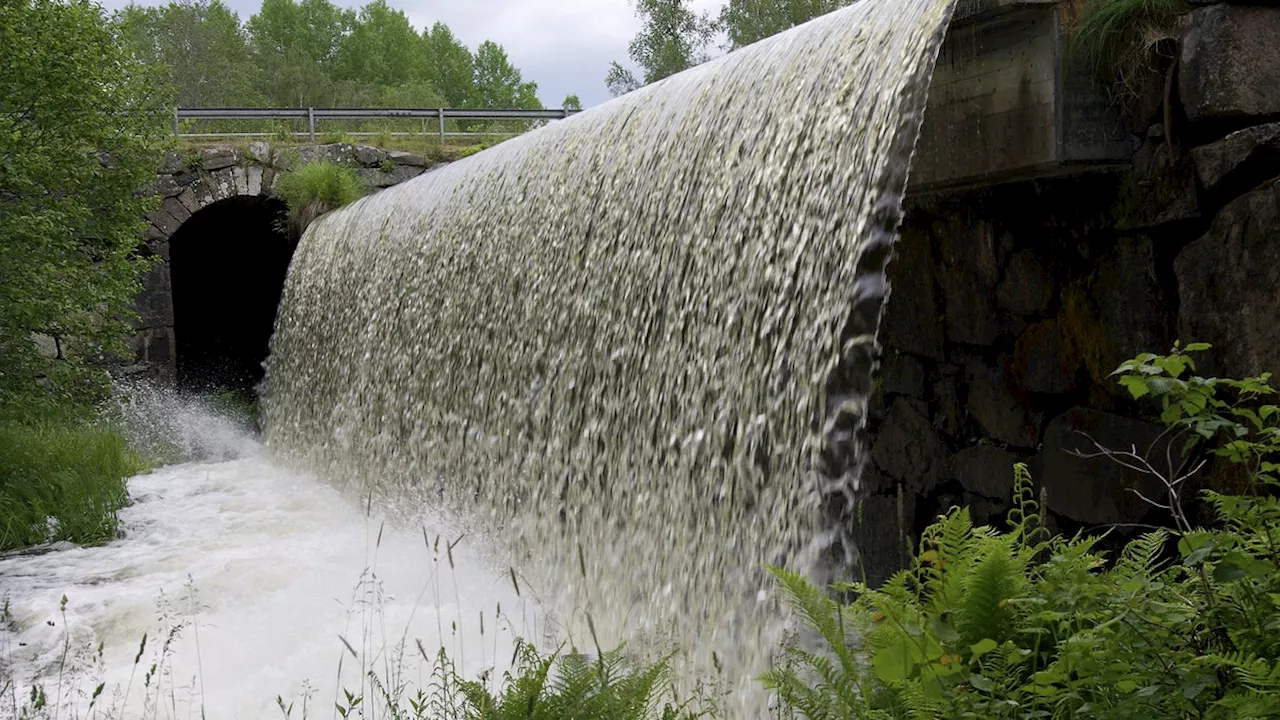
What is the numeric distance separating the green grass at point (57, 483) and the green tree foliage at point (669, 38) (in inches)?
726

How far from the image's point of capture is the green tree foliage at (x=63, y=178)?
677 centimetres

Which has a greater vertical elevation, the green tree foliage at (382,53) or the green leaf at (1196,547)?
the green tree foliage at (382,53)

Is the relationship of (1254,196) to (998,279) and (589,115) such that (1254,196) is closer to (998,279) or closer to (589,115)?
(998,279)

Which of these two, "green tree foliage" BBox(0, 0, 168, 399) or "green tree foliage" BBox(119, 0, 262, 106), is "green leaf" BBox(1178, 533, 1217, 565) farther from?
"green tree foliage" BBox(119, 0, 262, 106)

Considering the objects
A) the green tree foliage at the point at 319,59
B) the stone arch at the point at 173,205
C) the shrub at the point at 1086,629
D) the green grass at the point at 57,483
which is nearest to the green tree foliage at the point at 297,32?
the green tree foliage at the point at 319,59

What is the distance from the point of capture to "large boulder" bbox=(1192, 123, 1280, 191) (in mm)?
2494

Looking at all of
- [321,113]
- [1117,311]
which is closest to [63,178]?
[321,113]

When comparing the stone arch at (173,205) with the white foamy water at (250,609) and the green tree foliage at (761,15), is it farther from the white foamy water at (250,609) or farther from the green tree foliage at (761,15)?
the green tree foliage at (761,15)

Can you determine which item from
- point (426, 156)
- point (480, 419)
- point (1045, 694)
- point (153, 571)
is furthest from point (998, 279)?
point (426, 156)

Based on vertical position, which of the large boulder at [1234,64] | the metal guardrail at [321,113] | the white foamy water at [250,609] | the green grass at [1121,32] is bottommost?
the white foamy water at [250,609]

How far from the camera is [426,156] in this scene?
1156 centimetres

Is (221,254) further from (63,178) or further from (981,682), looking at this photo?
(981,682)

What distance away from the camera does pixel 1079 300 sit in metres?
2.98

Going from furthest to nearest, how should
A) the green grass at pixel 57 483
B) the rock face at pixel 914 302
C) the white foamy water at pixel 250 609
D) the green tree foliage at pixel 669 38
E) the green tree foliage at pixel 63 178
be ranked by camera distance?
the green tree foliage at pixel 669 38
the green tree foliage at pixel 63 178
the green grass at pixel 57 483
the white foamy water at pixel 250 609
the rock face at pixel 914 302
